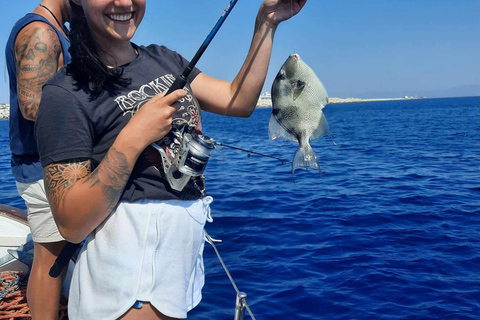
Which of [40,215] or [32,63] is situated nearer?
[32,63]

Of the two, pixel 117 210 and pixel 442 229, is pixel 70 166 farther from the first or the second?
pixel 442 229

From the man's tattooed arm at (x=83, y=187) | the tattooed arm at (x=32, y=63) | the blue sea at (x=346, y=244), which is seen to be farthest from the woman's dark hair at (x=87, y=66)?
the blue sea at (x=346, y=244)

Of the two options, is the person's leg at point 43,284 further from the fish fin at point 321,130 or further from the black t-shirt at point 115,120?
the fish fin at point 321,130

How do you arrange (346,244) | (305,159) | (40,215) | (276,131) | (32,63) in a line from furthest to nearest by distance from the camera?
(346,244) → (276,131) → (305,159) → (40,215) → (32,63)

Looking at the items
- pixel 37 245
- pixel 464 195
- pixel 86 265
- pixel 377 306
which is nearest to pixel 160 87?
pixel 86 265

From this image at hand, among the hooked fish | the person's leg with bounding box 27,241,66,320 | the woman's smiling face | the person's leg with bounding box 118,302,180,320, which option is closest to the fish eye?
the hooked fish

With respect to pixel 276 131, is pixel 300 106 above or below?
above

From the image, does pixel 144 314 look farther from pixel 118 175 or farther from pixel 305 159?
pixel 305 159

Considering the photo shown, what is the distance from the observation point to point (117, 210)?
5.83 ft

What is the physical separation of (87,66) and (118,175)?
0.47 meters

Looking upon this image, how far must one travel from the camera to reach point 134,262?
1.76m

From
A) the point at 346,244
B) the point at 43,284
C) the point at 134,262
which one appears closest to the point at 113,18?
the point at 134,262

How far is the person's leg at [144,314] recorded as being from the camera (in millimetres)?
1754

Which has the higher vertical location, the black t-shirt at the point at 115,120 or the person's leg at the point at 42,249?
the black t-shirt at the point at 115,120
